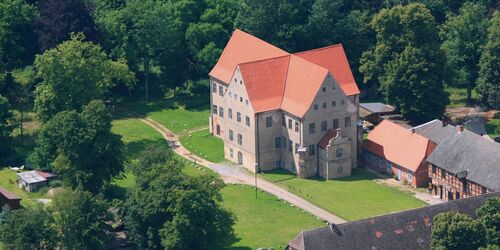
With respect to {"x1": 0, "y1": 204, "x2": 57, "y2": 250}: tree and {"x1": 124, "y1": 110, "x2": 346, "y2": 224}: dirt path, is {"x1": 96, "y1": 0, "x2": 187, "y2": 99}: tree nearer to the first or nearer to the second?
{"x1": 124, "y1": 110, "x2": 346, "y2": 224}: dirt path

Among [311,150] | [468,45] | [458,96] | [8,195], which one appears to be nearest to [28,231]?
[8,195]

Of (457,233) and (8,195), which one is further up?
(457,233)

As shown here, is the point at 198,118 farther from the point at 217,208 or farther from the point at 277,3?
the point at 217,208

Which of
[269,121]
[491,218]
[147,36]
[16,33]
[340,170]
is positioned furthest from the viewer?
[16,33]

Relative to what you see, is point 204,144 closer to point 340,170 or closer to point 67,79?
point 67,79

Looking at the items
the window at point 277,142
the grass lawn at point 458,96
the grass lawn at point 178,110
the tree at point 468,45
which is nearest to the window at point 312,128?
the window at point 277,142

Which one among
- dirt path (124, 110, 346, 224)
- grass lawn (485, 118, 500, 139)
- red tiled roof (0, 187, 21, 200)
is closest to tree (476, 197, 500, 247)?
dirt path (124, 110, 346, 224)
